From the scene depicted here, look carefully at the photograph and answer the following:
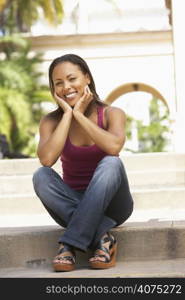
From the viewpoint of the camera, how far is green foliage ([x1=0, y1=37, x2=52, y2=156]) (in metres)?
20.2

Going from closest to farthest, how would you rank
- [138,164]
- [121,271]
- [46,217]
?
[121,271] < [46,217] < [138,164]

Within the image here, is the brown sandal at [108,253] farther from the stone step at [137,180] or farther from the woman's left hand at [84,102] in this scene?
the stone step at [137,180]

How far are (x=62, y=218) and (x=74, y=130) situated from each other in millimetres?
551

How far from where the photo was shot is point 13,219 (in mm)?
5500

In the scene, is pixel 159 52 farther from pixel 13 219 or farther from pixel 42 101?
pixel 13 219

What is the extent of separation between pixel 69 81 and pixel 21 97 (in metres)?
17.0

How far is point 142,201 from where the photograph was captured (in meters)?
5.74

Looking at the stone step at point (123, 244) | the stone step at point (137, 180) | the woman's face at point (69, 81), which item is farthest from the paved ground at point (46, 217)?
the woman's face at point (69, 81)

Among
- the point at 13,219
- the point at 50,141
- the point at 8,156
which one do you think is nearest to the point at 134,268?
the point at 50,141

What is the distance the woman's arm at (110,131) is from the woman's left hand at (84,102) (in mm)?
46

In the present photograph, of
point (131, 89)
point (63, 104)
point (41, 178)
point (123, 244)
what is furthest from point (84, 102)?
point (131, 89)

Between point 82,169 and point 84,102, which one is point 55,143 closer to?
point 82,169

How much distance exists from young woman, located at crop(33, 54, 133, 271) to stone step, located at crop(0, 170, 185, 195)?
9.73 ft

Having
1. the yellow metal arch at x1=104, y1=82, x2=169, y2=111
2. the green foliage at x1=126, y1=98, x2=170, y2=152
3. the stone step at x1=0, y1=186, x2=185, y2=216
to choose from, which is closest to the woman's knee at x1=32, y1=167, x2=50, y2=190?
the stone step at x1=0, y1=186, x2=185, y2=216
